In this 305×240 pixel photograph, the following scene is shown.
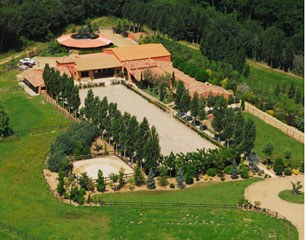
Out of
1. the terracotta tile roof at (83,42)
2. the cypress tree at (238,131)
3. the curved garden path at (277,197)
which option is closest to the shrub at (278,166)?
the curved garden path at (277,197)

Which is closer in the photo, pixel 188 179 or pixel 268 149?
pixel 188 179

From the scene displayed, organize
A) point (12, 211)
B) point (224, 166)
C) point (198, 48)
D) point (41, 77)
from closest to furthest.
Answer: point (12, 211), point (224, 166), point (41, 77), point (198, 48)

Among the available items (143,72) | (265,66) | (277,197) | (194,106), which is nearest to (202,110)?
(194,106)

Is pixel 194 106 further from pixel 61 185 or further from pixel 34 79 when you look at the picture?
pixel 34 79

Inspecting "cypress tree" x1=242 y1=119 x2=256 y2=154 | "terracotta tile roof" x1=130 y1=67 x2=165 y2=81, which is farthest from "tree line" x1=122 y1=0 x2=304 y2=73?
"cypress tree" x1=242 y1=119 x2=256 y2=154

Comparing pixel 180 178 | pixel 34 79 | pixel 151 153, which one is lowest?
pixel 34 79

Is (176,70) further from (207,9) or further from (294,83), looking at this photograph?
(207,9)

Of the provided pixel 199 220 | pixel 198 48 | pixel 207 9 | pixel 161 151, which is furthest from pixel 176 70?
pixel 199 220

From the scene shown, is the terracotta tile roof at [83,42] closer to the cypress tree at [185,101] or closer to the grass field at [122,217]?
the cypress tree at [185,101]
